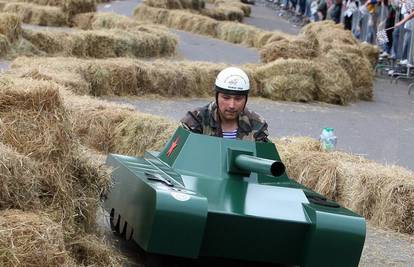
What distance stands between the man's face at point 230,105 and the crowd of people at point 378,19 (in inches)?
406

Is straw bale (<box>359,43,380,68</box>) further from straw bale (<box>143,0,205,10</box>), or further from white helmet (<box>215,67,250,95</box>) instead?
white helmet (<box>215,67,250,95</box>)

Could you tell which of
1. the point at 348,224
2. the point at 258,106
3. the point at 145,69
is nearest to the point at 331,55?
the point at 258,106

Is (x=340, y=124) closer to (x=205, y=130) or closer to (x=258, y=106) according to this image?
(x=258, y=106)

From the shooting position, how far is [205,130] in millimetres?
8617

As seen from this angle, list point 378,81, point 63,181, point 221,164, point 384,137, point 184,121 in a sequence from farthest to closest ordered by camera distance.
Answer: point 378,81 < point 384,137 < point 184,121 < point 221,164 < point 63,181

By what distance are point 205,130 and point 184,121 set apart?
20 cm

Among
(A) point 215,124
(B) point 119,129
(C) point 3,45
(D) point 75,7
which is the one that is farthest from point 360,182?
(D) point 75,7

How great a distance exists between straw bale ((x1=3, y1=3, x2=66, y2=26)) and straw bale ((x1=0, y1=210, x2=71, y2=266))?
23.3m

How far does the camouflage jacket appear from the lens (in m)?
8.59

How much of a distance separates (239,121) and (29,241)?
329 cm

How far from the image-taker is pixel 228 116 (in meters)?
8.60

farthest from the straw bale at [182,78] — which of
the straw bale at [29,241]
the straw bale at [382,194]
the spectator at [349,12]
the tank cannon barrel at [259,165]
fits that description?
the spectator at [349,12]

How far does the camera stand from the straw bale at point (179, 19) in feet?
105

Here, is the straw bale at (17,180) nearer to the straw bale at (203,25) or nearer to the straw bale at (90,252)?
the straw bale at (90,252)
